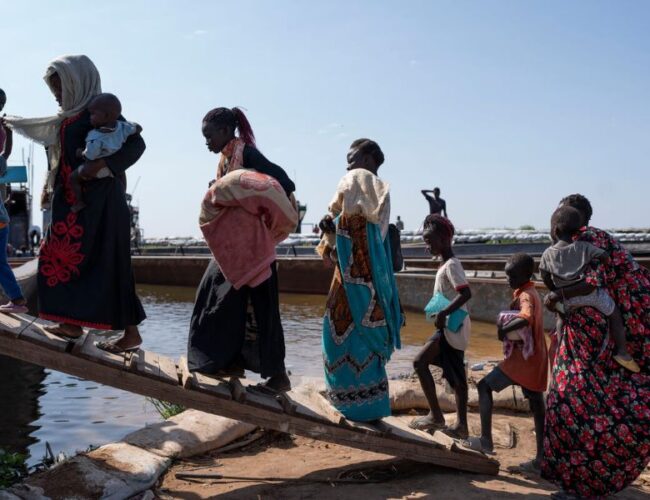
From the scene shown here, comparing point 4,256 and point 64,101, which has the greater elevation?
point 64,101

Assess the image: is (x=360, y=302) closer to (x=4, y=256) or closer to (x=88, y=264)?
(x=88, y=264)

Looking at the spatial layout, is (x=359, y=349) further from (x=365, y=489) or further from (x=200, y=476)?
(x=200, y=476)

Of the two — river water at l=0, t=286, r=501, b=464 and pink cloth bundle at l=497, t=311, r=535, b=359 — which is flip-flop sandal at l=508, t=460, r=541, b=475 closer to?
pink cloth bundle at l=497, t=311, r=535, b=359

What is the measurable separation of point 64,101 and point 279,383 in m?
1.89

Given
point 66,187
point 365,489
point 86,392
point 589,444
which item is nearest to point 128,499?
point 365,489

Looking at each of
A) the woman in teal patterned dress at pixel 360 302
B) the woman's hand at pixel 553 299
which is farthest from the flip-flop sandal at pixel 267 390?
the woman's hand at pixel 553 299

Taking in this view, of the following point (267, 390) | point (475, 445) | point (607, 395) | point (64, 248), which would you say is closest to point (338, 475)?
point (267, 390)

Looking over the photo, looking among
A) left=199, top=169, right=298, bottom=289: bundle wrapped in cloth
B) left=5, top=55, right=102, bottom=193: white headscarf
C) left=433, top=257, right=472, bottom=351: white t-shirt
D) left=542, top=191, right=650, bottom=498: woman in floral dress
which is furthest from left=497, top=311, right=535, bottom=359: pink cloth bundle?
left=5, top=55, right=102, bottom=193: white headscarf

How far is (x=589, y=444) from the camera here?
3623 millimetres

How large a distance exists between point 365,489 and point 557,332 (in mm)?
1390

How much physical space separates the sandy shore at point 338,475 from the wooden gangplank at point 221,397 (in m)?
0.17

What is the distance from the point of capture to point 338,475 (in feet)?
14.1

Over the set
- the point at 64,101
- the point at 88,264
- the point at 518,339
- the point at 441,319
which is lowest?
the point at 518,339

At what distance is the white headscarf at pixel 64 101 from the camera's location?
Result: 12.1 ft
